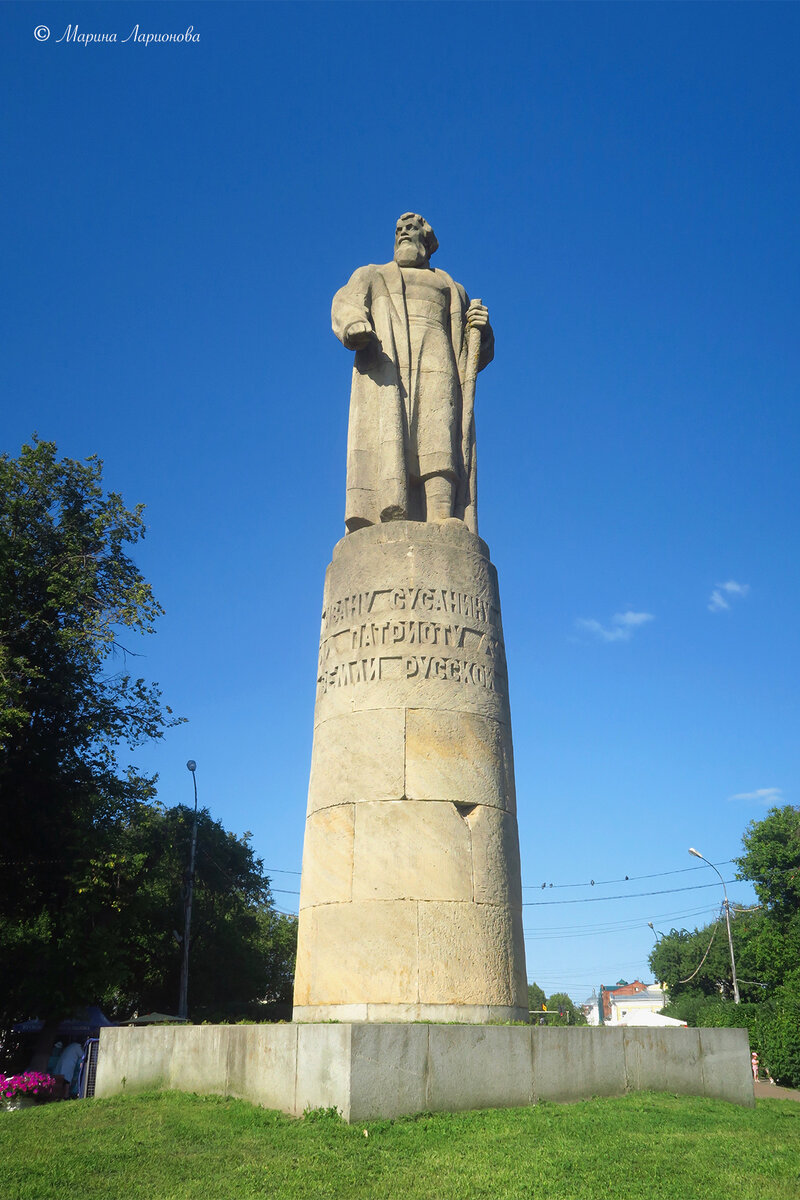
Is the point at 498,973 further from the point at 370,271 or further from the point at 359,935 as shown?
the point at 370,271

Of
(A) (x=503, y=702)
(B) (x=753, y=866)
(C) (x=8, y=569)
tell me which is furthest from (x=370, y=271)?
(B) (x=753, y=866)

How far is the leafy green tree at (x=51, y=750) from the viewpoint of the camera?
18.5m

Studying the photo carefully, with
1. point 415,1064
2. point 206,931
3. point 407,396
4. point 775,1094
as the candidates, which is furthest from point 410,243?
point 206,931

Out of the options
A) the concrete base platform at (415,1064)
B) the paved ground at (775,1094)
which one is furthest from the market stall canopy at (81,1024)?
the concrete base platform at (415,1064)

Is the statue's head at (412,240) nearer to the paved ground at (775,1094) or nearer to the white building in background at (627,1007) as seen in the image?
the paved ground at (775,1094)

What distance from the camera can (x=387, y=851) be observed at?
8.42 meters

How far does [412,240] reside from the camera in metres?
11.8

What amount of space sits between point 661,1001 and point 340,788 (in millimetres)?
75864

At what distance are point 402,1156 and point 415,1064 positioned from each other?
0.91 m

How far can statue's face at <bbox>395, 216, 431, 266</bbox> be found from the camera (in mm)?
11766

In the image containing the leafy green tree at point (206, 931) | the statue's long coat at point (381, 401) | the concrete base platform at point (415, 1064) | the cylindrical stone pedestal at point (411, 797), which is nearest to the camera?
the concrete base platform at point (415, 1064)

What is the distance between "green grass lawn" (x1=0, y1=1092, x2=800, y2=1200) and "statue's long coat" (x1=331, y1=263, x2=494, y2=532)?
19.9 ft

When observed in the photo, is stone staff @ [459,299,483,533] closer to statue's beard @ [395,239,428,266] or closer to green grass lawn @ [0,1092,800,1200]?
statue's beard @ [395,239,428,266]

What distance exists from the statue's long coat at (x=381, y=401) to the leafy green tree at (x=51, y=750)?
9.27 m
